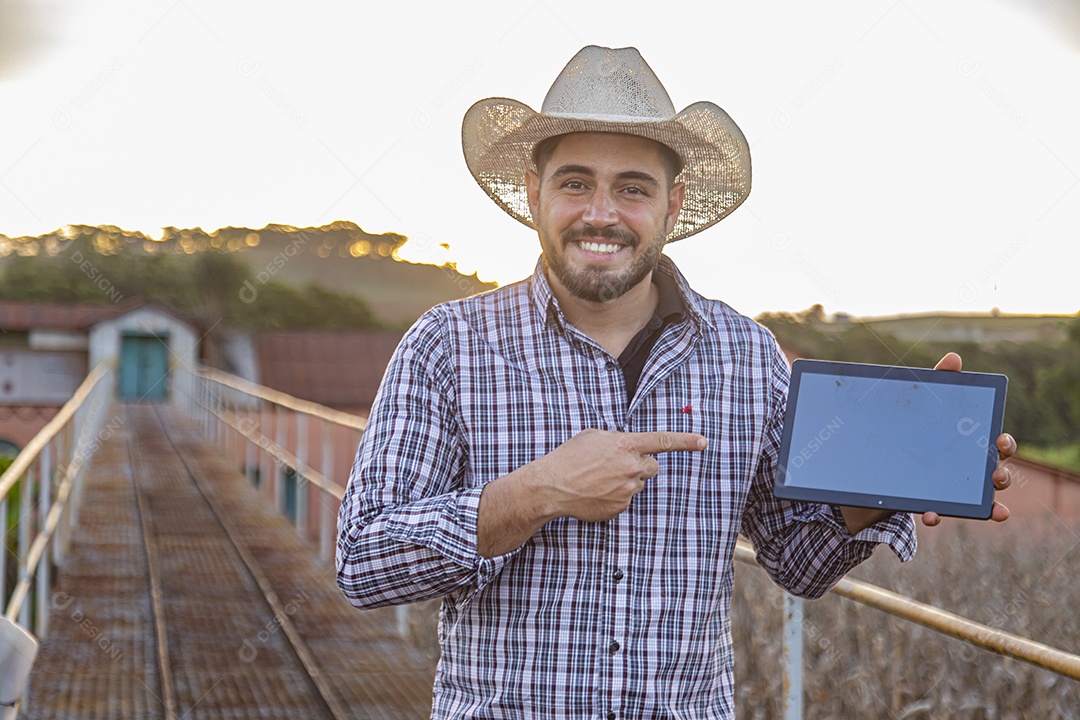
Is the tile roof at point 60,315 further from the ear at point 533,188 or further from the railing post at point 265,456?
the ear at point 533,188

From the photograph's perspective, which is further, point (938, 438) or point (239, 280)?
point (239, 280)

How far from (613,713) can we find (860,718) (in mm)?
2809

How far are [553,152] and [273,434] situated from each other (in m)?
10.2

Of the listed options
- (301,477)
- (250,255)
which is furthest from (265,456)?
(250,255)

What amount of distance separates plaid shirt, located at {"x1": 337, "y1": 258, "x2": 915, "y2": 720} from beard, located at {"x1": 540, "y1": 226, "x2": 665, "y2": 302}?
41 mm

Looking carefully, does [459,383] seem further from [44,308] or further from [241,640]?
[44,308]

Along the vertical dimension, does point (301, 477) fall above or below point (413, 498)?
below

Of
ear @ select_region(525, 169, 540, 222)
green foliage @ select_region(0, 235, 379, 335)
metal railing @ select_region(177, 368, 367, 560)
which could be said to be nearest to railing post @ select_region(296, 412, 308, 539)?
metal railing @ select_region(177, 368, 367, 560)

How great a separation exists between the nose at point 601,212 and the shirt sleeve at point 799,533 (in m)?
0.29

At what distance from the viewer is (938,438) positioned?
1286 mm

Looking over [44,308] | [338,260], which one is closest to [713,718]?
[44,308]

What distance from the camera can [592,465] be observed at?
1.14 metres

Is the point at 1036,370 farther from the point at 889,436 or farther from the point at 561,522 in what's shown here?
the point at 561,522

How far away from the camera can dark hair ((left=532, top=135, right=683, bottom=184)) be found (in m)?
1.47
